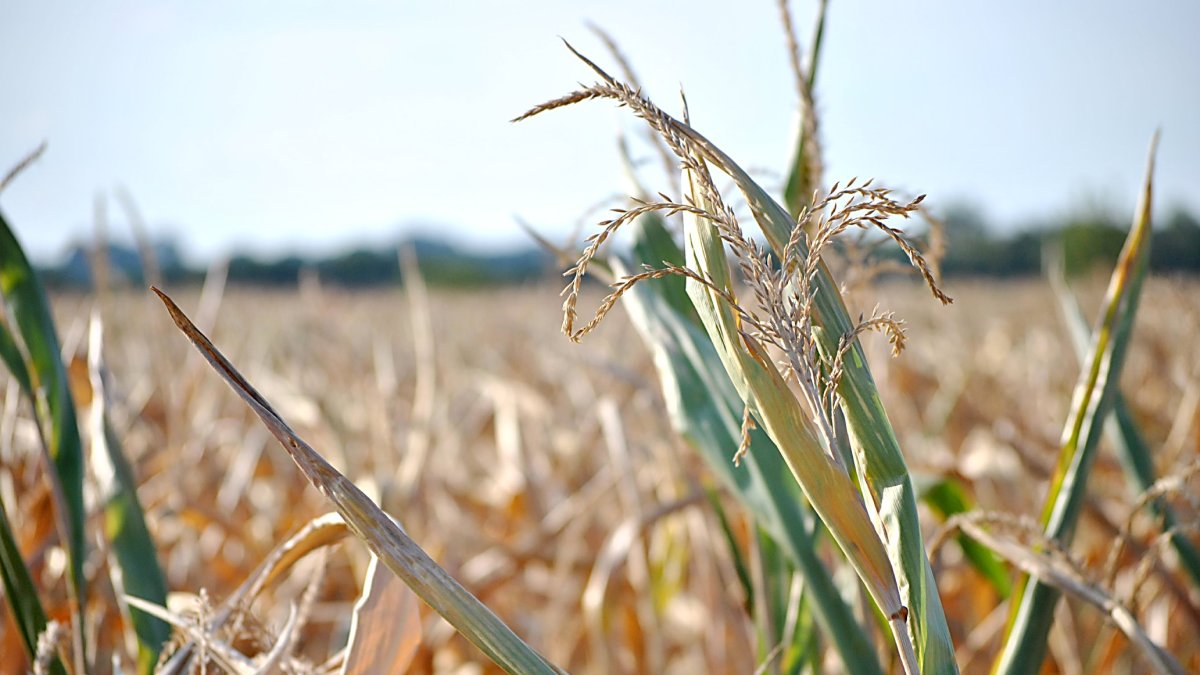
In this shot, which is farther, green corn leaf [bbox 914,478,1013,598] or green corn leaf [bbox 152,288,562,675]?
green corn leaf [bbox 914,478,1013,598]

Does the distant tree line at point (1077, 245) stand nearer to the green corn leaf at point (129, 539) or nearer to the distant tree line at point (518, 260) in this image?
the distant tree line at point (518, 260)

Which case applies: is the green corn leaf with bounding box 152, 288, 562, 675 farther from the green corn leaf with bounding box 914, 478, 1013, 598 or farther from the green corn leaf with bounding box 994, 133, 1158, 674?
the green corn leaf with bounding box 914, 478, 1013, 598

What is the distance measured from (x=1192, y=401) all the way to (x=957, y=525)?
610 mm

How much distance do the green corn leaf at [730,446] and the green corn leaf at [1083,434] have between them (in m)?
0.06

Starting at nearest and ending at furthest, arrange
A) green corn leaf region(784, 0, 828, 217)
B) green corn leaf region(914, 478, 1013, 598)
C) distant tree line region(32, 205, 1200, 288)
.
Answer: green corn leaf region(784, 0, 828, 217), green corn leaf region(914, 478, 1013, 598), distant tree line region(32, 205, 1200, 288)

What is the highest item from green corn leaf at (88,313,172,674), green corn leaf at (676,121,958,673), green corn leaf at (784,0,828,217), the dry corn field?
green corn leaf at (784,0,828,217)

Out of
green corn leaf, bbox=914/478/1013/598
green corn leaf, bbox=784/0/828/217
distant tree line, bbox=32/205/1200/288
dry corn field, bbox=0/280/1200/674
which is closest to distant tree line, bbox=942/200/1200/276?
distant tree line, bbox=32/205/1200/288

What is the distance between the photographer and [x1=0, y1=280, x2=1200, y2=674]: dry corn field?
719mm

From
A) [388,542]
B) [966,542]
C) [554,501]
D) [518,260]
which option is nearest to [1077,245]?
[518,260]

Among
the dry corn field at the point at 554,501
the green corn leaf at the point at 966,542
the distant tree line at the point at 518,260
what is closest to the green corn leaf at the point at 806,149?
the dry corn field at the point at 554,501

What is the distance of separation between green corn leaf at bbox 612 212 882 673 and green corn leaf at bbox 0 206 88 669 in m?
0.28

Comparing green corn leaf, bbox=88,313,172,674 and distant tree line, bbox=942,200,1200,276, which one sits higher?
green corn leaf, bbox=88,313,172,674

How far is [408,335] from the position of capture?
14.0 ft

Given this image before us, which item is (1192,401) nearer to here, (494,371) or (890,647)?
Result: (890,647)
